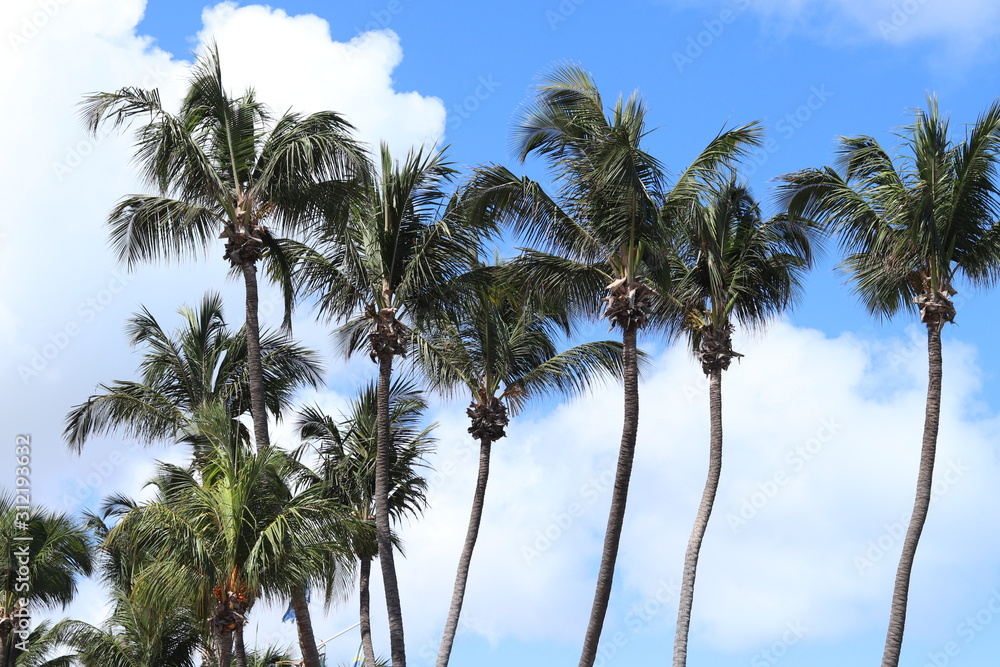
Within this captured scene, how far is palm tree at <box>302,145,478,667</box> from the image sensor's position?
69.7 feet

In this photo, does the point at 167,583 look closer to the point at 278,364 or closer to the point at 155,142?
the point at 155,142

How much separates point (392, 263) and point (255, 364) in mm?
3031

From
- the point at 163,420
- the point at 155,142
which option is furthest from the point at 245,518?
the point at 163,420

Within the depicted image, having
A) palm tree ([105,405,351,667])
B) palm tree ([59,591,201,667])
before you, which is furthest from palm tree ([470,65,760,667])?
palm tree ([59,591,201,667])

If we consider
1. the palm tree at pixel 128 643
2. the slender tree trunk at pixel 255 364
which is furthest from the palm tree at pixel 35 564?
the slender tree trunk at pixel 255 364

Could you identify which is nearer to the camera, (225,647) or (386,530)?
(225,647)

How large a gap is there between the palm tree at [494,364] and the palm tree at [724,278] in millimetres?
2836

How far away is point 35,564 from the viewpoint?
2936 cm

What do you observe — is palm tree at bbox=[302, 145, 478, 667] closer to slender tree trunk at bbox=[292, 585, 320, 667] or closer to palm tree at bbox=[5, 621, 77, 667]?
slender tree trunk at bbox=[292, 585, 320, 667]

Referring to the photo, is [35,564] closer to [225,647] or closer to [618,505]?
[225,647]

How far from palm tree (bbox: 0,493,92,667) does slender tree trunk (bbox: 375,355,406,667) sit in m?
11.5

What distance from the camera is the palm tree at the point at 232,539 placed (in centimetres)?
1752

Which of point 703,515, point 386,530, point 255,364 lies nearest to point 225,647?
point 386,530

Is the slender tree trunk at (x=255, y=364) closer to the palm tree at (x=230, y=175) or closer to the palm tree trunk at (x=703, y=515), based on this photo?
the palm tree at (x=230, y=175)
